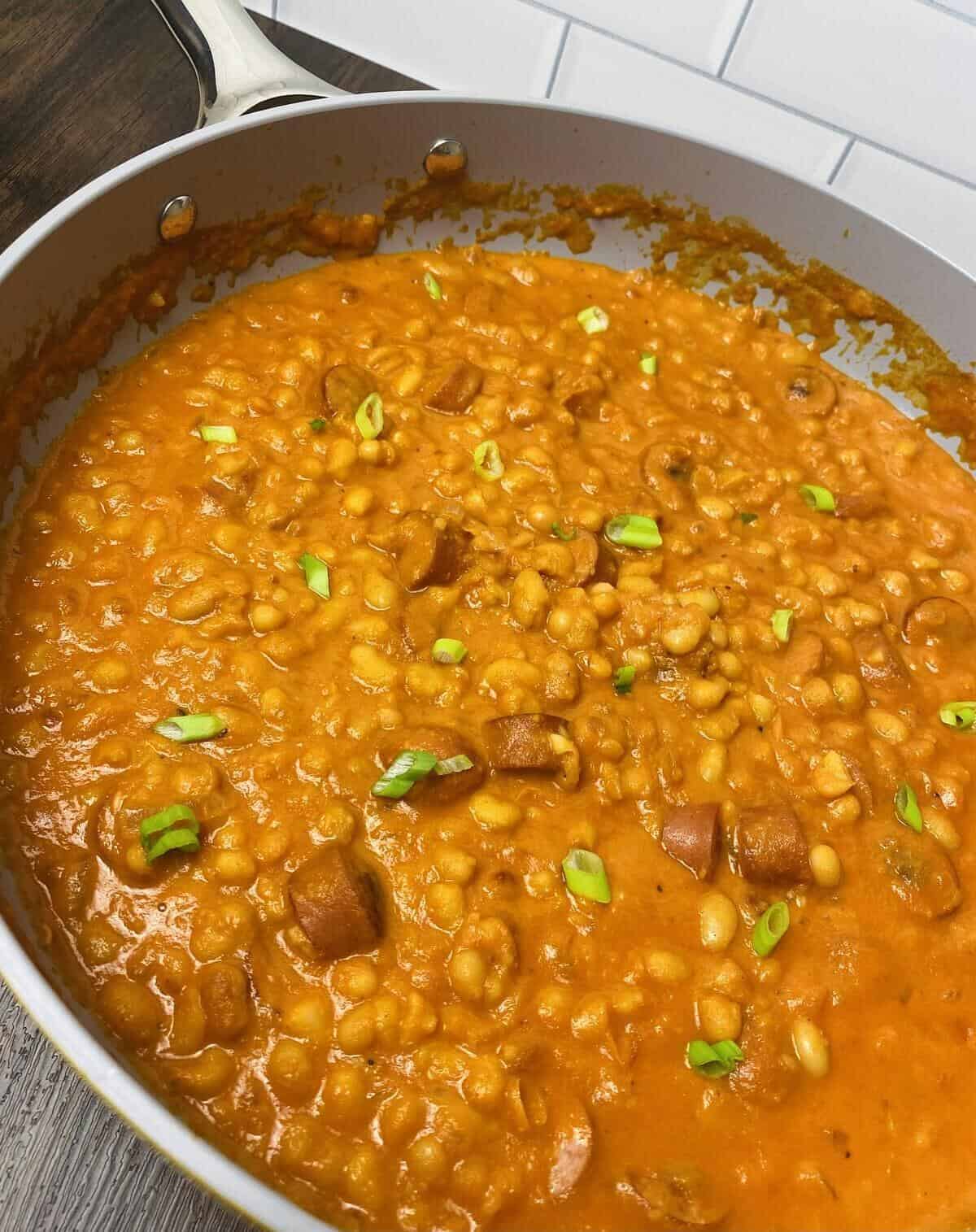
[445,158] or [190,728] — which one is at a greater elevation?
[445,158]

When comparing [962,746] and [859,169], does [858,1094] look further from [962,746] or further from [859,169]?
[859,169]

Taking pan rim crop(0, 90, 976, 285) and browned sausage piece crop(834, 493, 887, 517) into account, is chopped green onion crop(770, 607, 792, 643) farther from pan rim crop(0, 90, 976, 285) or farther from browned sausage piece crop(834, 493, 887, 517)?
pan rim crop(0, 90, 976, 285)

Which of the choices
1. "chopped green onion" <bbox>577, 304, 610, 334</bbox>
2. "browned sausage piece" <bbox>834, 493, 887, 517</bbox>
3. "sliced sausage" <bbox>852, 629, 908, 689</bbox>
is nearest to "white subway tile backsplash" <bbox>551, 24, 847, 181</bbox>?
"chopped green onion" <bbox>577, 304, 610, 334</bbox>

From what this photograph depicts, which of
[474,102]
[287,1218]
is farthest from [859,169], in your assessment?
[287,1218]

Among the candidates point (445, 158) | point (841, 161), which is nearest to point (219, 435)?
point (445, 158)

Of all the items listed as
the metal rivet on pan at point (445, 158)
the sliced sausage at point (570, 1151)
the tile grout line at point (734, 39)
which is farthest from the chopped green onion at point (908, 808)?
the tile grout line at point (734, 39)

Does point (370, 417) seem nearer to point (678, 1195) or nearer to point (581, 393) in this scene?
point (581, 393)

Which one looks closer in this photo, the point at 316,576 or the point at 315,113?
the point at 316,576
